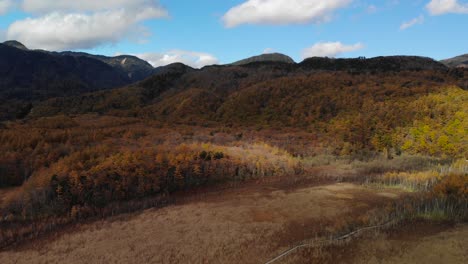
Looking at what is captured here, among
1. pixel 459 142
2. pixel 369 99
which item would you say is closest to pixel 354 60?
pixel 369 99

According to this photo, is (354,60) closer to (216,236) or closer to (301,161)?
(301,161)

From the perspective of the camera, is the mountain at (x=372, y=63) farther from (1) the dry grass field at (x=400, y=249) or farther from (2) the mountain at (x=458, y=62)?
(2) the mountain at (x=458, y=62)

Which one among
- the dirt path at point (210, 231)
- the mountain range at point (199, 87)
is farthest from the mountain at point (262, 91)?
the dirt path at point (210, 231)

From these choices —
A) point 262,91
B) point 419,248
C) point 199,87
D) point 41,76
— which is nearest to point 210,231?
point 419,248

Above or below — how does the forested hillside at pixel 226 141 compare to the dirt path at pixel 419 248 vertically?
above

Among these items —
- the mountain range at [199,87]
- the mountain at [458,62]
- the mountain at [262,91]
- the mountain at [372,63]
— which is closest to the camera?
the mountain at [262,91]

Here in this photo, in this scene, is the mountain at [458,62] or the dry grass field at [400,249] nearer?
the dry grass field at [400,249]

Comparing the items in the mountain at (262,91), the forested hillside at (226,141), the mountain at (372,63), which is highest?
the mountain at (372,63)

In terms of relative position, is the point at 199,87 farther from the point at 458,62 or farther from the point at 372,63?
the point at 458,62
